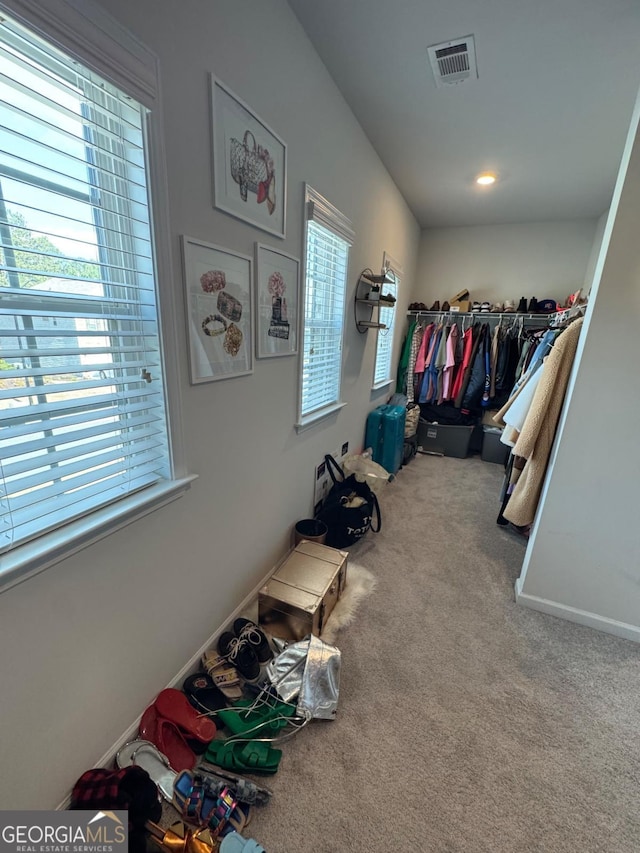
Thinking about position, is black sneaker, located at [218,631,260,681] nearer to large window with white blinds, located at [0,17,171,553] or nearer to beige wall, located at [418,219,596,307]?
large window with white blinds, located at [0,17,171,553]

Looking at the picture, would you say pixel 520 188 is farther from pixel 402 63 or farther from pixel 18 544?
pixel 18 544

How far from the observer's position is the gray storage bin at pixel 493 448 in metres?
3.92

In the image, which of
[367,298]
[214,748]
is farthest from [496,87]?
[214,748]

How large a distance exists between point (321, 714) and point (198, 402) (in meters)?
1.26

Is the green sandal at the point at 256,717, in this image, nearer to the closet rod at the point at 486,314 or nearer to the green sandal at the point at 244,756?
the green sandal at the point at 244,756

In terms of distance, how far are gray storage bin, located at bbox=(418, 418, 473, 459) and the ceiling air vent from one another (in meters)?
3.10

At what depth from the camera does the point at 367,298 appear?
8.84 ft

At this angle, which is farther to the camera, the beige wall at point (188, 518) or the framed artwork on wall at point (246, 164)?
the framed artwork on wall at point (246, 164)

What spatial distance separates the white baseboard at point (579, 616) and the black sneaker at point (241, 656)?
1.48 metres

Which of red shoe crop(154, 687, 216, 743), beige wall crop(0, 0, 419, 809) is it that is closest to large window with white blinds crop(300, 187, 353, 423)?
beige wall crop(0, 0, 419, 809)

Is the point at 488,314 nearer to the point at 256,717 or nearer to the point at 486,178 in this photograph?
the point at 486,178

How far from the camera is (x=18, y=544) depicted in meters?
0.77

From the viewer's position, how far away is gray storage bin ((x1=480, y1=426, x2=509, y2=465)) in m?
3.92

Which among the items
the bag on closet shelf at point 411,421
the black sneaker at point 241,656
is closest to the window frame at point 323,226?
the black sneaker at point 241,656
